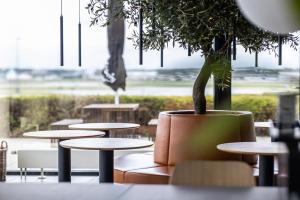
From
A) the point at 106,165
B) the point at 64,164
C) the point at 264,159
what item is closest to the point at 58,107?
the point at 64,164

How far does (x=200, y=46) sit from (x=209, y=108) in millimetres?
1810

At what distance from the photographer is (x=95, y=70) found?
663 cm

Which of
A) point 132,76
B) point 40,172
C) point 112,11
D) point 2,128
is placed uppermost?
point 112,11

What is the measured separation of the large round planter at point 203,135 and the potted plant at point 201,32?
14 mm

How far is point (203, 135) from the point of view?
16.5ft

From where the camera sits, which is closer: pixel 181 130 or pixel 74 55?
pixel 181 130

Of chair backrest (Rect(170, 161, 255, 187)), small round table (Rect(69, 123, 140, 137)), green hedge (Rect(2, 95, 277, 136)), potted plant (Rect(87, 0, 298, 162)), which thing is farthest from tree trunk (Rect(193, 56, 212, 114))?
chair backrest (Rect(170, 161, 255, 187))

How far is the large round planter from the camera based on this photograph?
501 centimetres

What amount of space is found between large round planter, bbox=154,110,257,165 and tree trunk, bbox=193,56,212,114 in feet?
0.48

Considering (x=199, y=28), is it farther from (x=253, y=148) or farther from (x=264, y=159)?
(x=264, y=159)

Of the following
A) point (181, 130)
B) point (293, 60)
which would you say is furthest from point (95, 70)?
point (293, 60)

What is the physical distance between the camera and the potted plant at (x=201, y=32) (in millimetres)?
4148

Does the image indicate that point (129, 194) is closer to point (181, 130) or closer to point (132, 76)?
point (181, 130)

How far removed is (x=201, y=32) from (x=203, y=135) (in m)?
1.17
